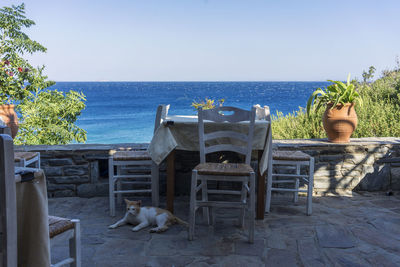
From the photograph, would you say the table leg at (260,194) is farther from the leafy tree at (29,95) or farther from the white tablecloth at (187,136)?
the leafy tree at (29,95)

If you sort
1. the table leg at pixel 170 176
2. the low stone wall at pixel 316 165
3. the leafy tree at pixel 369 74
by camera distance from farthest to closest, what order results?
1. the leafy tree at pixel 369 74
2. the low stone wall at pixel 316 165
3. the table leg at pixel 170 176

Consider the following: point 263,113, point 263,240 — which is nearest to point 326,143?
point 263,113

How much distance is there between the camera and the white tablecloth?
310cm

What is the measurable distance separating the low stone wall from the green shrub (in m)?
0.75

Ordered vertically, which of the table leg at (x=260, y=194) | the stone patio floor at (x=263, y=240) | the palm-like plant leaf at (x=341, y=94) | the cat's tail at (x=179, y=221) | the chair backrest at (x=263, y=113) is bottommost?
the stone patio floor at (x=263, y=240)

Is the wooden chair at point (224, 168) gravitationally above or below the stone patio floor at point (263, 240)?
above

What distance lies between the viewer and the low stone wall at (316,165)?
3.85 metres

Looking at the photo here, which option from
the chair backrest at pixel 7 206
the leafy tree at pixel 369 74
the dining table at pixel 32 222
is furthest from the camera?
the leafy tree at pixel 369 74

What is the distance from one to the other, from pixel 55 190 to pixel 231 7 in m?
35.0

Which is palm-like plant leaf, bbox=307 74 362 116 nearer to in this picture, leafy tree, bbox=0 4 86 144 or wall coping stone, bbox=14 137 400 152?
wall coping stone, bbox=14 137 400 152

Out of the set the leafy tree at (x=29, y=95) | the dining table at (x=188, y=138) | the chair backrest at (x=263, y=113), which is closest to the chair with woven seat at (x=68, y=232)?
the dining table at (x=188, y=138)

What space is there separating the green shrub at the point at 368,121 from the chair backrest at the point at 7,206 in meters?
4.02

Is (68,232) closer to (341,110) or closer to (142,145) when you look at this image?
(142,145)

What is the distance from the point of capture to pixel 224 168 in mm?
2758
